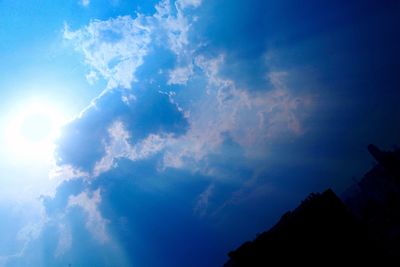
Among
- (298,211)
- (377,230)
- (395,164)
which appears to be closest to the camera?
(298,211)

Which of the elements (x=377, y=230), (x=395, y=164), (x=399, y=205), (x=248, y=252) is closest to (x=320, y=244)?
(x=248, y=252)

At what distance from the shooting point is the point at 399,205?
53.1 m

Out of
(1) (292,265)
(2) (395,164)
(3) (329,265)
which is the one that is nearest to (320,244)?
(3) (329,265)

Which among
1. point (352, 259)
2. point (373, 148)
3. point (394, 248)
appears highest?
point (373, 148)

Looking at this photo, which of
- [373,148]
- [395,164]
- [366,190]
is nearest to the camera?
[395,164]

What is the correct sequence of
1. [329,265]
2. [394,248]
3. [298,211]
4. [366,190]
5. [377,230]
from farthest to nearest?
1. [366,190]
2. [377,230]
3. [394,248]
4. [298,211]
5. [329,265]

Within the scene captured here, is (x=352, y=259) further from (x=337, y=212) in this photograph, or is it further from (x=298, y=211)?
(x=298, y=211)

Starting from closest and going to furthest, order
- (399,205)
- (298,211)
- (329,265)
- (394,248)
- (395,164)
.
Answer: (329,265)
(298,211)
(394,248)
(399,205)
(395,164)

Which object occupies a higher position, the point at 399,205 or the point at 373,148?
the point at 373,148

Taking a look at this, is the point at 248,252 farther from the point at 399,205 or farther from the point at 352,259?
the point at 399,205

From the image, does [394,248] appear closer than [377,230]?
Yes

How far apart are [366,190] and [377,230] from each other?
3711 cm

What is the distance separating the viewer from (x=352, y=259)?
50.6ft

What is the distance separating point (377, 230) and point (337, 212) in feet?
144
